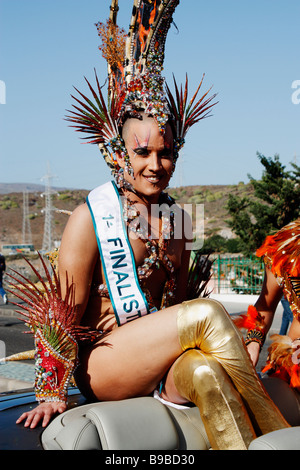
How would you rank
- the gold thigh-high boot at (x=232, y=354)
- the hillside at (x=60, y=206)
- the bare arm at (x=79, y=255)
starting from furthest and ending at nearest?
the hillside at (x=60, y=206) < the bare arm at (x=79, y=255) < the gold thigh-high boot at (x=232, y=354)

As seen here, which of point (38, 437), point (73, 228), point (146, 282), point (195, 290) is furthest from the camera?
point (195, 290)

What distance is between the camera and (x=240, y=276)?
1577 centimetres

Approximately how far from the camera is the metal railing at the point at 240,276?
15391 millimetres

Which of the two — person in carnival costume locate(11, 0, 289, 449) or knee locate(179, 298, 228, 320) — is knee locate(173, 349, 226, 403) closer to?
person in carnival costume locate(11, 0, 289, 449)

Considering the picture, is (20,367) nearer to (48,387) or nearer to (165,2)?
(48,387)

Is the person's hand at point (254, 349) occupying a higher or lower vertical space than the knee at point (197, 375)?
lower

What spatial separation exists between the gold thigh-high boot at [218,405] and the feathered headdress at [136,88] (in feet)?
3.16

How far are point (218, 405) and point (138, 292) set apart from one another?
618 mm

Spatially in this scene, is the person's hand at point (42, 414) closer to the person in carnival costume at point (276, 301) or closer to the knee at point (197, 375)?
the knee at point (197, 375)

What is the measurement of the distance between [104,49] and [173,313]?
127cm

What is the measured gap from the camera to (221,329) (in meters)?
1.79

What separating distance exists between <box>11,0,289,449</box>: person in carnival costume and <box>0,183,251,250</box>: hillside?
4180 cm

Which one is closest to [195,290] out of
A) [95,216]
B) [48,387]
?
[95,216]

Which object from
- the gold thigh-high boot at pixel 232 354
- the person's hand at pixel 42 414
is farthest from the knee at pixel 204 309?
the person's hand at pixel 42 414
